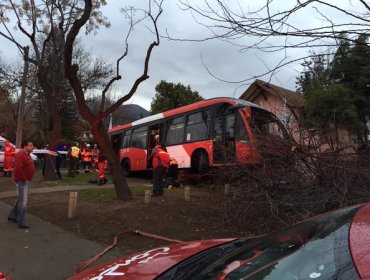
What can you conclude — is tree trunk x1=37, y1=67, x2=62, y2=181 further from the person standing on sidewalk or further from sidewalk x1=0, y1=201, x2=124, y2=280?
sidewalk x1=0, y1=201, x2=124, y2=280

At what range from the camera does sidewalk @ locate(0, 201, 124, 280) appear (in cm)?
631

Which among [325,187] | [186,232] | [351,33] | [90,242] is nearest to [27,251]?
[90,242]

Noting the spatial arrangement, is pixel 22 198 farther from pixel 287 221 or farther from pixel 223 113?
pixel 223 113

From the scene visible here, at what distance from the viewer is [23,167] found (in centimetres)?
914

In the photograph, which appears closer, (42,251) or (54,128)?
(42,251)

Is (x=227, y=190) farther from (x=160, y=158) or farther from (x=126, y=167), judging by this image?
(x=126, y=167)

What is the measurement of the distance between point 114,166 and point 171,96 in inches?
1412

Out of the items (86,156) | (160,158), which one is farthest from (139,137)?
(160,158)

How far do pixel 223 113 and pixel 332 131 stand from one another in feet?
24.9

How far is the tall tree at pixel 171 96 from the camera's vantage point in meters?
46.4

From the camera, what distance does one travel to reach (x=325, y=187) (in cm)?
758

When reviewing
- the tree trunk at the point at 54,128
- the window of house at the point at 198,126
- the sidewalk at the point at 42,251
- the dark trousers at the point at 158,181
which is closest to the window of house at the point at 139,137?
the window of house at the point at 198,126

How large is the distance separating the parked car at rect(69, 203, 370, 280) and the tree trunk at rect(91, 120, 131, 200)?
7.94m

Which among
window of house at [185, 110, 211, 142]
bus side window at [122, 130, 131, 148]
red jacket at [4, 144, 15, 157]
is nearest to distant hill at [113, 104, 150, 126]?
bus side window at [122, 130, 131, 148]
